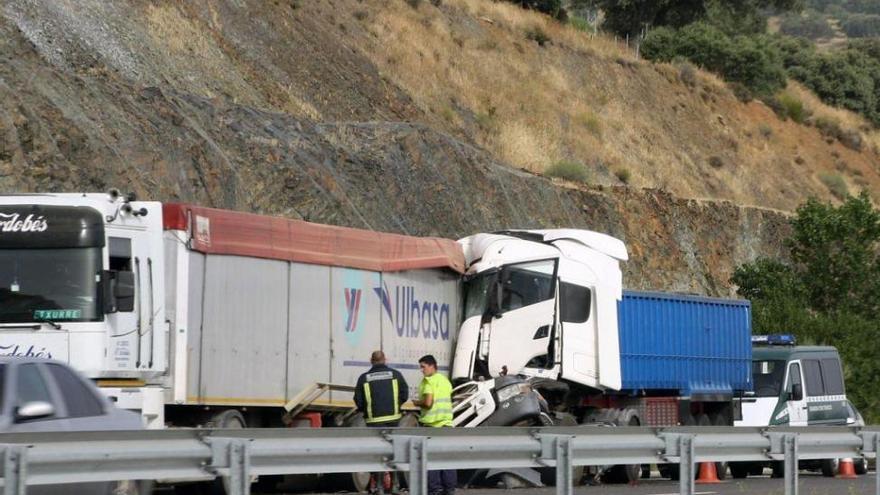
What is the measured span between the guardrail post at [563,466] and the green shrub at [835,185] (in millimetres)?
56476

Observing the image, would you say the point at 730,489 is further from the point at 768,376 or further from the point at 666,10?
the point at 666,10

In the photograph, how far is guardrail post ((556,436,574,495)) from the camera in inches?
505

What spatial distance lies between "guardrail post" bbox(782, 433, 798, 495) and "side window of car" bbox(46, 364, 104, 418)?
6549 millimetres

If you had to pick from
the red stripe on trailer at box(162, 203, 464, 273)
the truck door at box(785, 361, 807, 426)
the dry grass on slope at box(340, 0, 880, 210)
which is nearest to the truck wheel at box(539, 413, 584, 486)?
the red stripe on trailer at box(162, 203, 464, 273)

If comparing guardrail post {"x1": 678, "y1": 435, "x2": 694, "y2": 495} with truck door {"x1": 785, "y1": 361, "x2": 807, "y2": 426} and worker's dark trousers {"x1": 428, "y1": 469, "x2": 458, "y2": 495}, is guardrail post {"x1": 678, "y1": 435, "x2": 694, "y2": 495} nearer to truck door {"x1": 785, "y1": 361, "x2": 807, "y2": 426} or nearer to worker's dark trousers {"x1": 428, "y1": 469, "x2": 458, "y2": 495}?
worker's dark trousers {"x1": 428, "y1": 469, "x2": 458, "y2": 495}

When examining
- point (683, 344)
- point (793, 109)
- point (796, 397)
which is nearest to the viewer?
point (683, 344)

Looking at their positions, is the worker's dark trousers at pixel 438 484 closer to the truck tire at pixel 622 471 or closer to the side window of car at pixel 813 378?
the truck tire at pixel 622 471

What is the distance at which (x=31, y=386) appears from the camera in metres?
11.8

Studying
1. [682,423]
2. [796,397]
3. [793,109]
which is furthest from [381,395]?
[793,109]

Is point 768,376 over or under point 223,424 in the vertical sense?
over

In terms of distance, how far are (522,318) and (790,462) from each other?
8.67 meters

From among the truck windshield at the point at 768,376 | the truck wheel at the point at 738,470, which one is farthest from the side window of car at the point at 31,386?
the truck windshield at the point at 768,376

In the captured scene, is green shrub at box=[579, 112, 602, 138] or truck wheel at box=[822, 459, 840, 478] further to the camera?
green shrub at box=[579, 112, 602, 138]

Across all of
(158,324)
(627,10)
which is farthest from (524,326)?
(627,10)
